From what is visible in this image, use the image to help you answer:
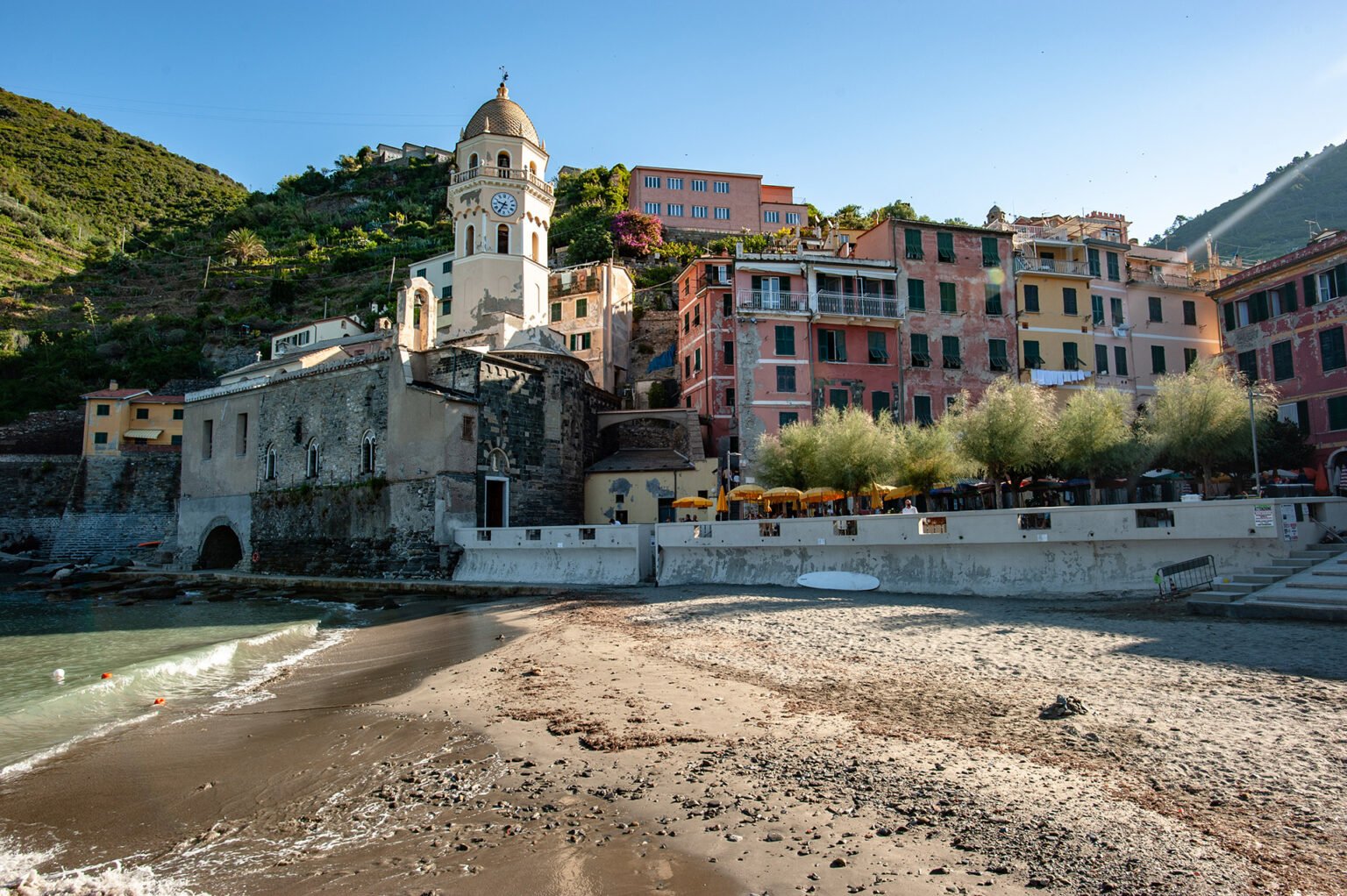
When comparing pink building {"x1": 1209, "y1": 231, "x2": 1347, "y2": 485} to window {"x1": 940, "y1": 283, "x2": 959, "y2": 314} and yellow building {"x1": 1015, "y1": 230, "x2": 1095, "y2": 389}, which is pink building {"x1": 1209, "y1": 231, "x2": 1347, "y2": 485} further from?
window {"x1": 940, "y1": 283, "x2": 959, "y2": 314}

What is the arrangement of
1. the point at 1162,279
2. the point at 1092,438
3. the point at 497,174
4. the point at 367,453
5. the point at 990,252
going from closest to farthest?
the point at 1092,438
the point at 367,453
the point at 990,252
the point at 1162,279
the point at 497,174

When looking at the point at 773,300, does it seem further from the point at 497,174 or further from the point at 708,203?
the point at 708,203

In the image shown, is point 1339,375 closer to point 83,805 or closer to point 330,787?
point 330,787

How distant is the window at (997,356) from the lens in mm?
35312

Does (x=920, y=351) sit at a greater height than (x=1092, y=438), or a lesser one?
greater

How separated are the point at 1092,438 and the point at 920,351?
11.2 m

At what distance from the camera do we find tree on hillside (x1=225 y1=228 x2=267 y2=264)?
89250mm

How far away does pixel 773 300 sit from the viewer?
34594mm

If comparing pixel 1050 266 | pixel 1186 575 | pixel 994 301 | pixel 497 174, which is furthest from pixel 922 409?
pixel 497 174

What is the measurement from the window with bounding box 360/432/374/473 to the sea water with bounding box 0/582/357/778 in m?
7.48

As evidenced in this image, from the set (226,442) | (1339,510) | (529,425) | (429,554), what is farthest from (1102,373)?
(226,442)

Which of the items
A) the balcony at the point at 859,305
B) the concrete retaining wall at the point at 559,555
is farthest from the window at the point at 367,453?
the balcony at the point at 859,305

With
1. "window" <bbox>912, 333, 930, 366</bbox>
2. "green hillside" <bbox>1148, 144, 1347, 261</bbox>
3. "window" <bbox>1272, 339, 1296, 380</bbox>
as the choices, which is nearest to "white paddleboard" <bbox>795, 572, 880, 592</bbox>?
"window" <bbox>912, 333, 930, 366</bbox>

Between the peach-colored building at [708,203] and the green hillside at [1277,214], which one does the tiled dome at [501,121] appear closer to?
the peach-colored building at [708,203]
